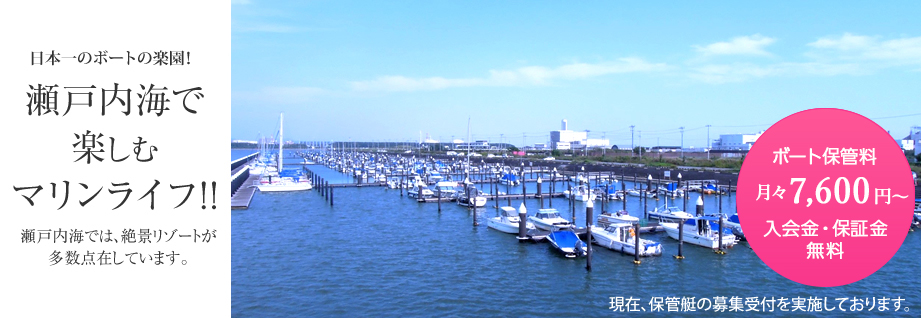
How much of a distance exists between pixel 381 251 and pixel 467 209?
9.53 metres

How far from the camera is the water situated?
1059 centimetres

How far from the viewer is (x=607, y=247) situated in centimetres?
1509

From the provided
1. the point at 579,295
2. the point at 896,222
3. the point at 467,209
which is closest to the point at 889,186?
the point at 896,222

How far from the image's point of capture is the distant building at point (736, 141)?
74375mm

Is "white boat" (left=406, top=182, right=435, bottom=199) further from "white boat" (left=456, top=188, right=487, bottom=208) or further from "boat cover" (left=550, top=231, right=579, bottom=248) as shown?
"boat cover" (left=550, top=231, right=579, bottom=248)

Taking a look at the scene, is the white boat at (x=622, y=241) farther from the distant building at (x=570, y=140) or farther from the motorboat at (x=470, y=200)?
the distant building at (x=570, y=140)

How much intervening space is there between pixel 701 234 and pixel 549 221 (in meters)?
4.80

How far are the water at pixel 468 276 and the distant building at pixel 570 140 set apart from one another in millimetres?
83415

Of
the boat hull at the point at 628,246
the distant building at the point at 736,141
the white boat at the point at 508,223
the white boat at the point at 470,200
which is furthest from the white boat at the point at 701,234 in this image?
the distant building at the point at 736,141

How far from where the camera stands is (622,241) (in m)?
14.8

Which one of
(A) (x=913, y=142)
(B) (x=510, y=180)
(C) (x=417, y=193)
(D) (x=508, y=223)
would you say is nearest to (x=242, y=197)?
(C) (x=417, y=193)

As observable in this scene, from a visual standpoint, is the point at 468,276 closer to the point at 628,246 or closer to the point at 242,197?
the point at 628,246

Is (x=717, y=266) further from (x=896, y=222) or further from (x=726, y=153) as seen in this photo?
(x=726, y=153)

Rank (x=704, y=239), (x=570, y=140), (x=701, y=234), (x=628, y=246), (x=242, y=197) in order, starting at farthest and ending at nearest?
1. (x=570, y=140)
2. (x=242, y=197)
3. (x=701, y=234)
4. (x=704, y=239)
5. (x=628, y=246)
